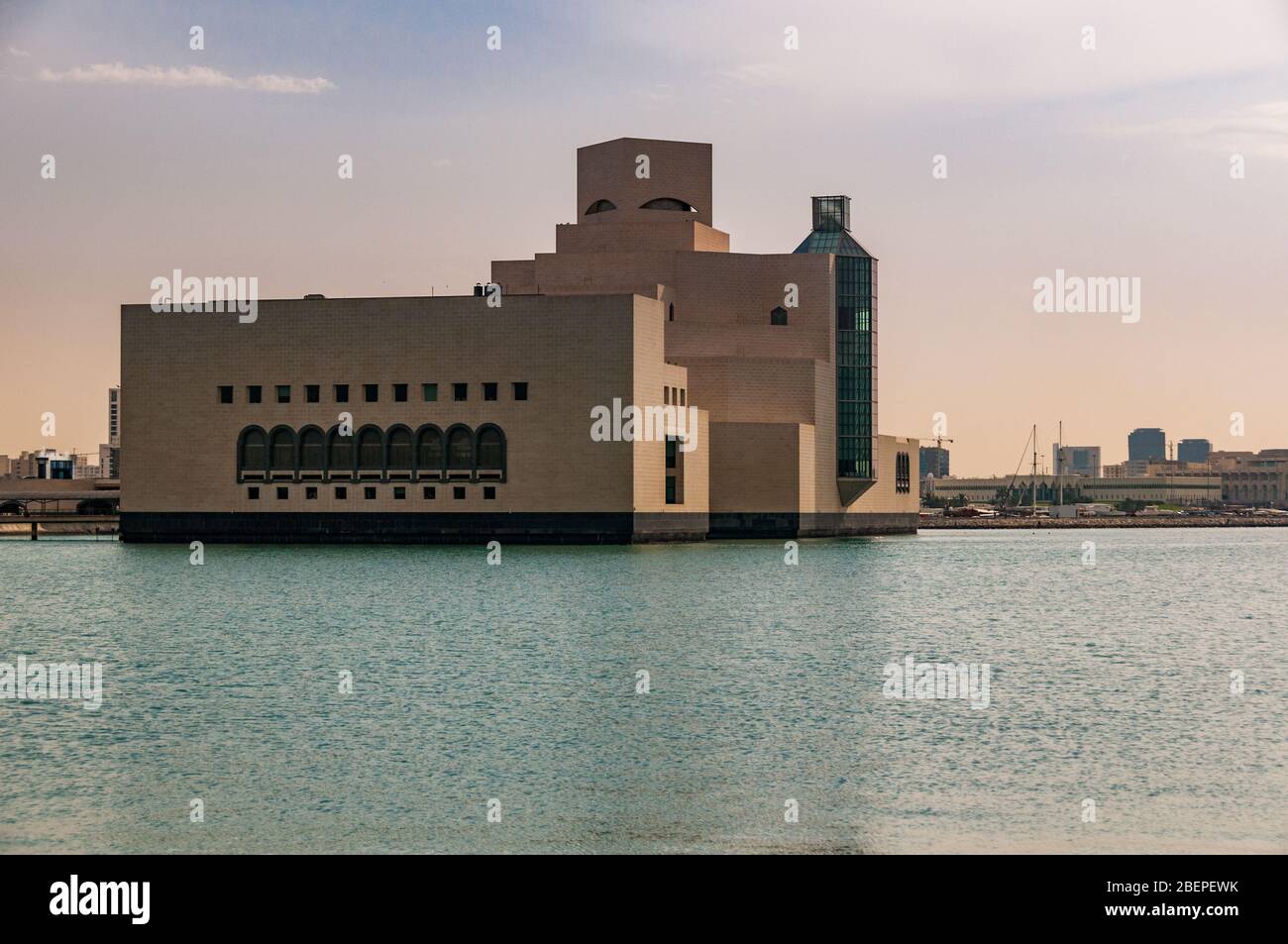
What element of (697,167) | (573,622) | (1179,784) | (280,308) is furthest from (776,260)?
(1179,784)

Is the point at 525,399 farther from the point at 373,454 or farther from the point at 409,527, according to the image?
the point at 409,527

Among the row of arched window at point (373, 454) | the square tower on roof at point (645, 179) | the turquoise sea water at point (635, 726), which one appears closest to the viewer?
the turquoise sea water at point (635, 726)

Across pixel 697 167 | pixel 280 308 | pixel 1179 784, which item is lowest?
pixel 1179 784

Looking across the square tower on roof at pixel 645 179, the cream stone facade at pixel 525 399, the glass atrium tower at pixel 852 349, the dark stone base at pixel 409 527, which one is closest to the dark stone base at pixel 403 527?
the dark stone base at pixel 409 527

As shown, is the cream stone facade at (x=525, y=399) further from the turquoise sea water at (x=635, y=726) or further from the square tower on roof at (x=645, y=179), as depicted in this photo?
the turquoise sea water at (x=635, y=726)

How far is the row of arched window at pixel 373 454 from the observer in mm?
95812

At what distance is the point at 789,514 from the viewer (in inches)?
4304

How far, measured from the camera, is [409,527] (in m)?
96.8

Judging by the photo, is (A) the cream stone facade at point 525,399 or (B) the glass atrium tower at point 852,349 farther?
(B) the glass atrium tower at point 852,349

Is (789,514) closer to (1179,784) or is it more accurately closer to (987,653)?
(987,653)

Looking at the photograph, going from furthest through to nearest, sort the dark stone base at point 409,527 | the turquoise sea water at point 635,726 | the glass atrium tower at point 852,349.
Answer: the glass atrium tower at point 852,349 → the dark stone base at point 409,527 → the turquoise sea water at point 635,726

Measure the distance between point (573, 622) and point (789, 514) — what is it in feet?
215

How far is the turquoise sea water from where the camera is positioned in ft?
62.5

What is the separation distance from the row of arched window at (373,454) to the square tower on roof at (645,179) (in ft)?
75.8
